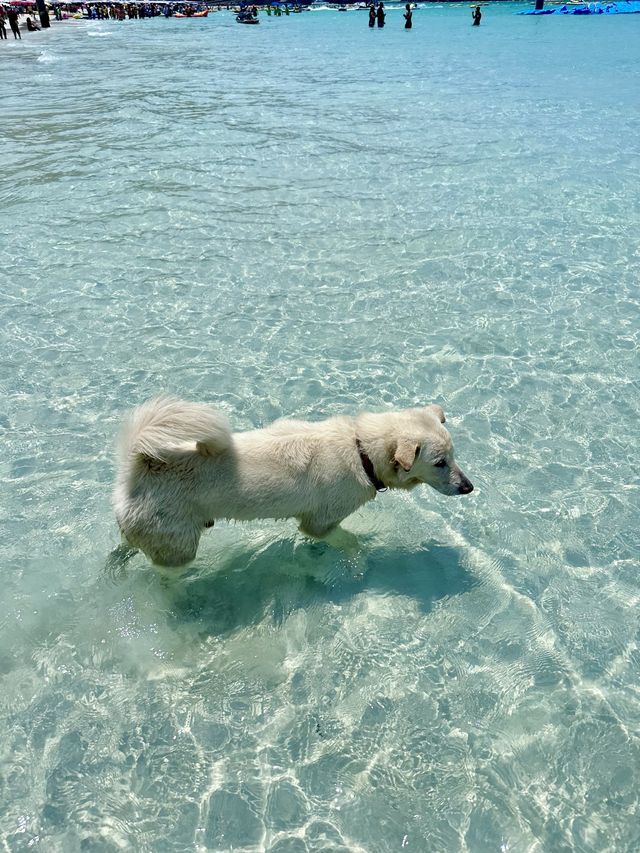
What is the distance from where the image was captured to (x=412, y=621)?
4562 mm

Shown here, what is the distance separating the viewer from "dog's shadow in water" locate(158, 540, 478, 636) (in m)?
4.59

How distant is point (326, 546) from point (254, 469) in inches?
49.9

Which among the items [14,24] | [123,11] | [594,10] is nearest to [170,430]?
[14,24]

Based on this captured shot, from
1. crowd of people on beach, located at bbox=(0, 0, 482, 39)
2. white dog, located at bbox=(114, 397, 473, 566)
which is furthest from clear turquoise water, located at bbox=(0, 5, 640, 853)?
crowd of people on beach, located at bbox=(0, 0, 482, 39)

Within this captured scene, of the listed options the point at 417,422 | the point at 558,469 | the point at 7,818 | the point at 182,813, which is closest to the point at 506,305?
the point at 558,469

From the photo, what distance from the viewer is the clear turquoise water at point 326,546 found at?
3.54 metres

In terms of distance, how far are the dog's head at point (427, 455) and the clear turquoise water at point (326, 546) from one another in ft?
2.73

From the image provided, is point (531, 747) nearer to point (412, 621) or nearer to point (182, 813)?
point (412, 621)

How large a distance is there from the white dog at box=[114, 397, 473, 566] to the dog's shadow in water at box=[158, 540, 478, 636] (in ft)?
1.50

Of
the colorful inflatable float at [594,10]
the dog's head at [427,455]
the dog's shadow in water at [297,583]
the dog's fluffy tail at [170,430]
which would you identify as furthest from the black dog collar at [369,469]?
the colorful inflatable float at [594,10]

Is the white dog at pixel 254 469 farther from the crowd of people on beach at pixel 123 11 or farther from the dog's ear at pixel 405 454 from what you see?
the crowd of people on beach at pixel 123 11

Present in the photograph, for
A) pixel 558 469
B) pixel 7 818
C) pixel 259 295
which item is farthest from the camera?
pixel 259 295

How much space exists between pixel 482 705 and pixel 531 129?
19.3m

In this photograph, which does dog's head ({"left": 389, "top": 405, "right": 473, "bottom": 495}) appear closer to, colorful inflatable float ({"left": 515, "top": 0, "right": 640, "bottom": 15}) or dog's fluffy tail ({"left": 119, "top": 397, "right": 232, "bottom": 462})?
dog's fluffy tail ({"left": 119, "top": 397, "right": 232, "bottom": 462})
